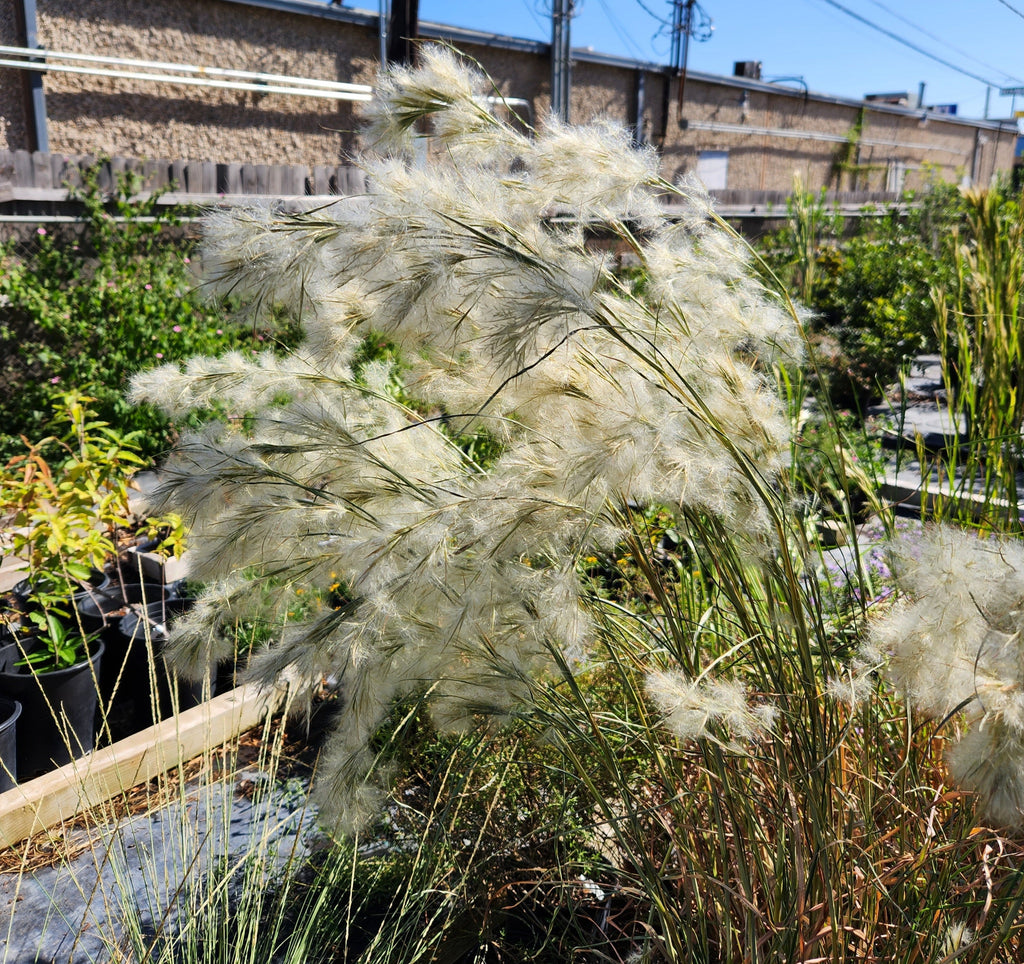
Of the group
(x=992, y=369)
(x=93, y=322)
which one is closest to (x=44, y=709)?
(x=992, y=369)

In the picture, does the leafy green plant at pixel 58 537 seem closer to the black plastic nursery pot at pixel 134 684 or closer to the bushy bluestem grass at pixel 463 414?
the black plastic nursery pot at pixel 134 684

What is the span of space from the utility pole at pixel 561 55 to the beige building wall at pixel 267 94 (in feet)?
0.72

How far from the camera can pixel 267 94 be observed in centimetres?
1031

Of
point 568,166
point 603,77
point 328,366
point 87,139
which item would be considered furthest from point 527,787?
point 603,77

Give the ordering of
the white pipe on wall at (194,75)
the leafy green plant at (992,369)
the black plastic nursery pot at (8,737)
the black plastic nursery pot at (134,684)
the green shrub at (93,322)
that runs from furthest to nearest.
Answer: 1. the white pipe on wall at (194,75)
2. the green shrub at (93,322)
3. the black plastic nursery pot at (134,684)
4. the black plastic nursery pot at (8,737)
5. the leafy green plant at (992,369)

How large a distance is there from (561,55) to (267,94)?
4.68 m

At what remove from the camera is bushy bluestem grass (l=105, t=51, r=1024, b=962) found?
1.15m

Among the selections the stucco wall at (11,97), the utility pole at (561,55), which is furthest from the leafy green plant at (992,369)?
the utility pole at (561,55)

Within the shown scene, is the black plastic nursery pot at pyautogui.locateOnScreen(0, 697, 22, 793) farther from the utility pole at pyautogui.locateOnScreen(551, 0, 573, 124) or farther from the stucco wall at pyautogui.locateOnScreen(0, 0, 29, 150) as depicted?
the utility pole at pyautogui.locateOnScreen(551, 0, 573, 124)

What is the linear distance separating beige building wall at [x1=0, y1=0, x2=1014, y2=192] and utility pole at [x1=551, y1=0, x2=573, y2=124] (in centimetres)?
22

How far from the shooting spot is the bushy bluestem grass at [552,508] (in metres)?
1.15

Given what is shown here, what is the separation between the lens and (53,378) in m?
5.41

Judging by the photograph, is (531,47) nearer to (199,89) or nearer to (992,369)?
(199,89)

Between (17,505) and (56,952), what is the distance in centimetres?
143
